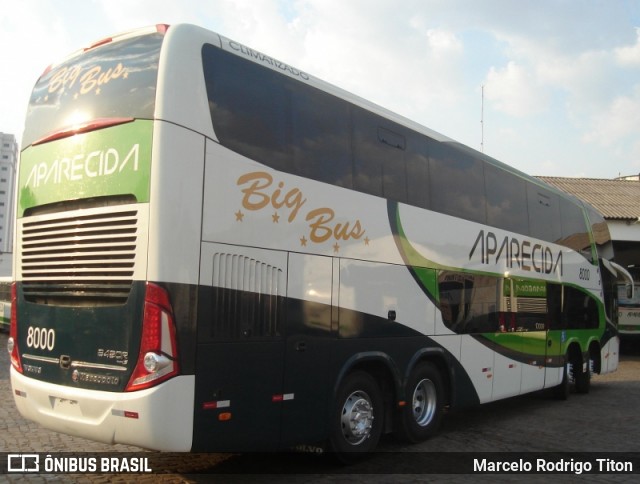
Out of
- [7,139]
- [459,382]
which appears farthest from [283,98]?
[7,139]

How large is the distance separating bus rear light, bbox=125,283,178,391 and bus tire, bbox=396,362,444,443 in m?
3.57

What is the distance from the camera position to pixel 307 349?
6062 millimetres

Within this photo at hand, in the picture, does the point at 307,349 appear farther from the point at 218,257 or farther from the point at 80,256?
the point at 80,256

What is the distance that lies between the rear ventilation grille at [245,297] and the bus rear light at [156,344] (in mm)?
434

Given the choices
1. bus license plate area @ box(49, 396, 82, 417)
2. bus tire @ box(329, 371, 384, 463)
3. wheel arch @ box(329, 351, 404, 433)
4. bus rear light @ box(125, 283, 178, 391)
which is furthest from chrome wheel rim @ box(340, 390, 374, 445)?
bus license plate area @ box(49, 396, 82, 417)

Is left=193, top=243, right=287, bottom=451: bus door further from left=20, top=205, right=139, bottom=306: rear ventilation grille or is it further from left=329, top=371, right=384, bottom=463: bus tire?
left=329, top=371, right=384, bottom=463: bus tire

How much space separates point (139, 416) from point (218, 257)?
4.73ft

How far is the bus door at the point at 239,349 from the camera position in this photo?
5.09m

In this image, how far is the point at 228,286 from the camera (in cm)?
535

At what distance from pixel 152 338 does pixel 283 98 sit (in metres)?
2.75

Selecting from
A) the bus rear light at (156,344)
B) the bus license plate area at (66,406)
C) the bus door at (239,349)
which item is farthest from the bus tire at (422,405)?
the bus license plate area at (66,406)

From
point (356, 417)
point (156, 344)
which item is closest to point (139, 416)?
point (156, 344)

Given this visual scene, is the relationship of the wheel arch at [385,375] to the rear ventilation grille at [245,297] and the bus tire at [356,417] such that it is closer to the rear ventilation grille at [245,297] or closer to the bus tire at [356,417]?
the bus tire at [356,417]

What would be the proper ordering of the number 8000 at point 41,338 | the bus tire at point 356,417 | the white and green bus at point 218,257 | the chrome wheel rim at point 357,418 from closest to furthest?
the white and green bus at point 218,257
the number 8000 at point 41,338
the bus tire at point 356,417
the chrome wheel rim at point 357,418
